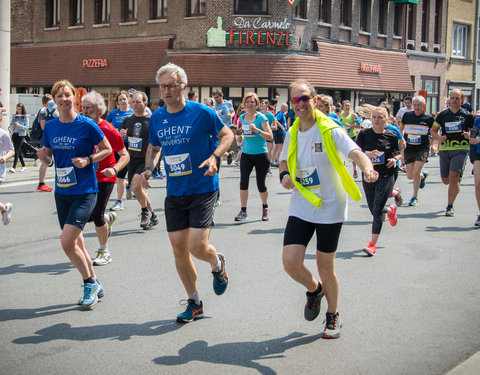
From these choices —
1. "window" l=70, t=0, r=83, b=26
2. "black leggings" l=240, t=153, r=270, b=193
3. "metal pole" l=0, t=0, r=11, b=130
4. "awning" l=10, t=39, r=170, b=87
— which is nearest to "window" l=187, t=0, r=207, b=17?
"awning" l=10, t=39, r=170, b=87

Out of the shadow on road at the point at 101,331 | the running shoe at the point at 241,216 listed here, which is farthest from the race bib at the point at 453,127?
the shadow on road at the point at 101,331

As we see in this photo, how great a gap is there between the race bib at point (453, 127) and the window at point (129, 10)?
877 inches

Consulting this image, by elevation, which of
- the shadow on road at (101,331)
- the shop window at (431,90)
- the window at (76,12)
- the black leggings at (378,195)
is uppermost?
the window at (76,12)

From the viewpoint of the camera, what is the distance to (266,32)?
2641cm

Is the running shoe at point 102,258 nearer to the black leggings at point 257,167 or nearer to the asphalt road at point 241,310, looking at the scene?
the asphalt road at point 241,310

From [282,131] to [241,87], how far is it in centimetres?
A: 759

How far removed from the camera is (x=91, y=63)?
3073 centimetres

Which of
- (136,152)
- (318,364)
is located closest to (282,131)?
(136,152)

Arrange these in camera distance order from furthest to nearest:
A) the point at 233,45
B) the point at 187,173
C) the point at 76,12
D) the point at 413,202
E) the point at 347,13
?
1. the point at 76,12
2. the point at 347,13
3. the point at 233,45
4. the point at 413,202
5. the point at 187,173

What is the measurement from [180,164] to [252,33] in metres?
22.3

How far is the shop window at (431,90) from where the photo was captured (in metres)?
36.8

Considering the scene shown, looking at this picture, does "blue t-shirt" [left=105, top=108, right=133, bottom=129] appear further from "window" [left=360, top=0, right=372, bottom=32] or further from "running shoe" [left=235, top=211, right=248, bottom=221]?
"window" [left=360, top=0, right=372, bottom=32]

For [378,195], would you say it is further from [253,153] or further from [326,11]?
[326,11]

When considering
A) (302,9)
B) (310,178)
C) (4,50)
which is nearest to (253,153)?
(310,178)
